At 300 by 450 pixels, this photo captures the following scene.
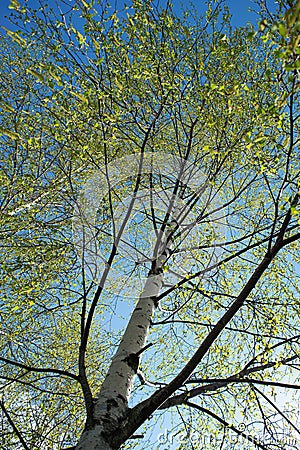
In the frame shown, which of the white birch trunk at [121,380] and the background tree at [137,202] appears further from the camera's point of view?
the background tree at [137,202]

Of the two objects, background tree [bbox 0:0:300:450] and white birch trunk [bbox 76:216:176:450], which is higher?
background tree [bbox 0:0:300:450]

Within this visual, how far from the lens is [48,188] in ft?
15.6

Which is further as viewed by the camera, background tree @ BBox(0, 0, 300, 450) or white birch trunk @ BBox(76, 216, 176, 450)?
background tree @ BBox(0, 0, 300, 450)

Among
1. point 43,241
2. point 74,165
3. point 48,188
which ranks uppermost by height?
point 74,165

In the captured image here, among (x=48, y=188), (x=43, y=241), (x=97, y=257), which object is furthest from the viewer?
(x=43, y=241)

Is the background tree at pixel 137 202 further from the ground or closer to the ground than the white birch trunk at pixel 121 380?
further from the ground

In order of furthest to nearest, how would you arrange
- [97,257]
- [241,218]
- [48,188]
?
[241,218] → [48,188] → [97,257]

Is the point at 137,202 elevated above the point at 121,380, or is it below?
above

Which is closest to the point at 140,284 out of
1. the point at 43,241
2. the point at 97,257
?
the point at 97,257

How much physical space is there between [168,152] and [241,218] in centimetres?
154

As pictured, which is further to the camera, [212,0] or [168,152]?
[168,152]

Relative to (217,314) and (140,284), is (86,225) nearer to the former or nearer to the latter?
(140,284)

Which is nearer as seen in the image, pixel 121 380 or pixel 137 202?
pixel 121 380

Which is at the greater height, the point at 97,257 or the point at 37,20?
the point at 37,20
